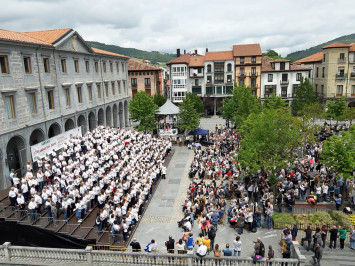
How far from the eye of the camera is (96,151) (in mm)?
28859

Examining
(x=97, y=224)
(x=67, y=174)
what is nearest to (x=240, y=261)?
(x=97, y=224)

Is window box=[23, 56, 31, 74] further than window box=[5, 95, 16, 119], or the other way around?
window box=[23, 56, 31, 74]

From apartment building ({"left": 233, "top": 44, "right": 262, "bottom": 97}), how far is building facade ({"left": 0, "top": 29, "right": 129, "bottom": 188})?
2799 cm

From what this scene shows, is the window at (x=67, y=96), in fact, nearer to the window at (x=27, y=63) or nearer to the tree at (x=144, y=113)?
the window at (x=27, y=63)

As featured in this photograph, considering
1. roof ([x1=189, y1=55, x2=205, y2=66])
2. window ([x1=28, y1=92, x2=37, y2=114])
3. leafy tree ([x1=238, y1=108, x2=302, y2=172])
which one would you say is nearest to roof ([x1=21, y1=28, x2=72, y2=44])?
window ([x1=28, y1=92, x2=37, y2=114])

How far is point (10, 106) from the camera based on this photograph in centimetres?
2489

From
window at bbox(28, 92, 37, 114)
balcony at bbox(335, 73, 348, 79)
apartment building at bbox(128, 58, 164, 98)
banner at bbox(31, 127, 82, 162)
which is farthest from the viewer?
apartment building at bbox(128, 58, 164, 98)

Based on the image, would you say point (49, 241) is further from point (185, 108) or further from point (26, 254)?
point (185, 108)

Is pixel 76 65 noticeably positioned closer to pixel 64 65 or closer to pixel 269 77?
pixel 64 65

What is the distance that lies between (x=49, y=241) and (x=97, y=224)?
2720 mm

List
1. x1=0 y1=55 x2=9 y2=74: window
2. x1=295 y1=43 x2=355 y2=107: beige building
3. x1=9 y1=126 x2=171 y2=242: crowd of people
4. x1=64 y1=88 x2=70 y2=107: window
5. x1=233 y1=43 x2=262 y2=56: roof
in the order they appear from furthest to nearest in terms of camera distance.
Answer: x1=233 y1=43 x2=262 y2=56: roof < x1=295 y1=43 x2=355 y2=107: beige building < x1=64 y1=88 x2=70 y2=107: window < x1=0 y1=55 x2=9 y2=74: window < x1=9 y1=126 x2=171 y2=242: crowd of people

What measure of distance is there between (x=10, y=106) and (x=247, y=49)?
49753mm

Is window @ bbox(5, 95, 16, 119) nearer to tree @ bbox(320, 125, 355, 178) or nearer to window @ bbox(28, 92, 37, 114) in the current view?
window @ bbox(28, 92, 37, 114)

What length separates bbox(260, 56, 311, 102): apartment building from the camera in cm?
6009
